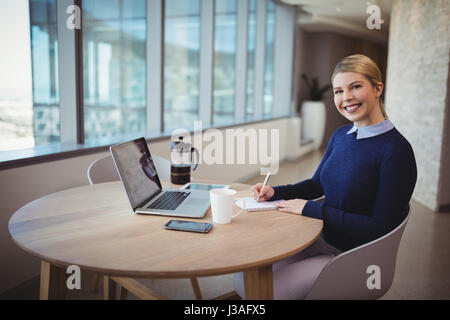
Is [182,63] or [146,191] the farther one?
[182,63]

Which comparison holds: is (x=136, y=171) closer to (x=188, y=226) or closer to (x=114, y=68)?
(x=188, y=226)

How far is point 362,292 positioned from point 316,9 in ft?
24.3

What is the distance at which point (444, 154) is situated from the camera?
432 centimetres

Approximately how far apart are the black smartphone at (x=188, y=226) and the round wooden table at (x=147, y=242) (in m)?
0.02

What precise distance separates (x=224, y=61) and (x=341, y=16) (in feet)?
12.2

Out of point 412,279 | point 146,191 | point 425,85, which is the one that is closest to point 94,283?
point 146,191

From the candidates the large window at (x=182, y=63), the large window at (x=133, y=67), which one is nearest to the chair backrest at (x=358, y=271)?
the large window at (x=133, y=67)

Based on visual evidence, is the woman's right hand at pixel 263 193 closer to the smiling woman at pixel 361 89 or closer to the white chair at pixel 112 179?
Result: the smiling woman at pixel 361 89

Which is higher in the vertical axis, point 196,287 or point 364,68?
point 364,68

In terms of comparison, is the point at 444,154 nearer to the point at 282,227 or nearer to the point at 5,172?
the point at 282,227

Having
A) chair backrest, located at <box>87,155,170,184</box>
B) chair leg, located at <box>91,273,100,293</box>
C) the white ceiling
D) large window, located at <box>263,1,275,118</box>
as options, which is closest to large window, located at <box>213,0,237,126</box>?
large window, located at <box>263,1,275,118</box>

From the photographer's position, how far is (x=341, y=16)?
8461mm

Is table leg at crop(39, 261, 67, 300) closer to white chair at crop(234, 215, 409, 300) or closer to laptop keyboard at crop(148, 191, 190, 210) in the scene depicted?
laptop keyboard at crop(148, 191, 190, 210)

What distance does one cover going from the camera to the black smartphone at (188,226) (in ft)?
4.30
